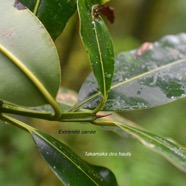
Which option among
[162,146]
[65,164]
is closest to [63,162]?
[65,164]

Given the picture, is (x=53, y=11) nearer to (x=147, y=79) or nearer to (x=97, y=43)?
(x=97, y=43)

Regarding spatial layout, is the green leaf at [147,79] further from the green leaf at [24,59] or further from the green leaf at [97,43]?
the green leaf at [24,59]

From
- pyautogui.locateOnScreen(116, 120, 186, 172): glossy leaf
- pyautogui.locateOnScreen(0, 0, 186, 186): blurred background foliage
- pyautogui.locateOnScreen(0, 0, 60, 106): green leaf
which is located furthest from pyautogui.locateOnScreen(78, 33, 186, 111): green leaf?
pyautogui.locateOnScreen(0, 0, 186, 186): blurred background foliage

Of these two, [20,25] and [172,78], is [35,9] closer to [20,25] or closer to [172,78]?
[20,25]

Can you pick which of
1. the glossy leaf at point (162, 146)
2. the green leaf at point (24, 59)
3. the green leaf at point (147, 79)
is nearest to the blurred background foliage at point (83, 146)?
Result: the green leaf at point (147, 79)

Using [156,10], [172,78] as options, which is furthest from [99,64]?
[156,10]

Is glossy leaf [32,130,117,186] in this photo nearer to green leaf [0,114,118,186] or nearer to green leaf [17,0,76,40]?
green leaf [0,114,118,186]
